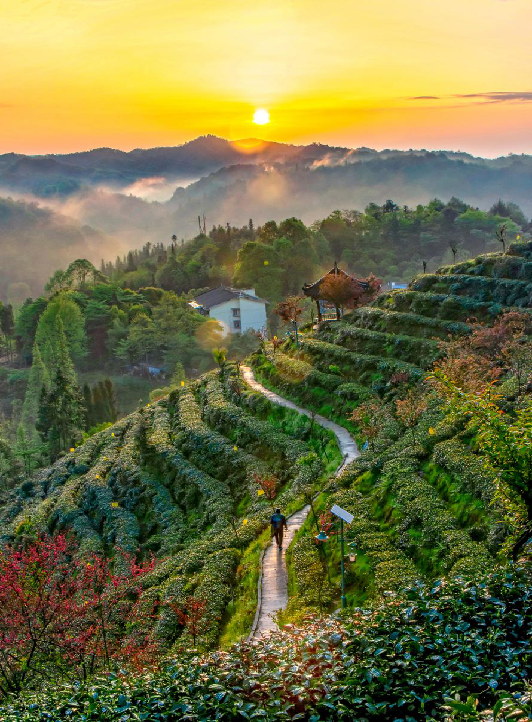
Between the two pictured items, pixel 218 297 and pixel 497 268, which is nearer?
pixel 497 268

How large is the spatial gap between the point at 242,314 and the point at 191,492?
180ft

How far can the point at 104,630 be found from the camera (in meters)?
15.8

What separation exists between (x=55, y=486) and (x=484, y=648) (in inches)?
1390

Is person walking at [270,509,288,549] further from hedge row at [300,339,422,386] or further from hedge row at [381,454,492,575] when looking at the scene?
hedge row at [300,339,422,386]

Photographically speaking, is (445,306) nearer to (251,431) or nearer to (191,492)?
(251,431)

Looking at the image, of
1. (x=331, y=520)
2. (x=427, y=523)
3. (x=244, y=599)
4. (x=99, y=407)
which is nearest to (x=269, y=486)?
(x=331, y=520)

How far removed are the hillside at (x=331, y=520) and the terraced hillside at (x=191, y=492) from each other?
0.11 m

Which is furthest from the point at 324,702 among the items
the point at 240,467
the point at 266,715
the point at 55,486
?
the point at 55,486

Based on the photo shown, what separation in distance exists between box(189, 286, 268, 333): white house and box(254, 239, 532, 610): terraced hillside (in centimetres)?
3729

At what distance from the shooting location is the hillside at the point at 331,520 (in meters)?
8.70

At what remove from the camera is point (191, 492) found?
2972 cm

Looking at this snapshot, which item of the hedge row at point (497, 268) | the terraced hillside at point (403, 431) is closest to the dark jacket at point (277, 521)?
the terraced hillside at point (403, 431)

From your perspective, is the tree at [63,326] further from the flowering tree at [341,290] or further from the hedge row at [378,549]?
the hedge row at [378,549]

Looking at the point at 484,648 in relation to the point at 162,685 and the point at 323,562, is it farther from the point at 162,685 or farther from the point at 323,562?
the point at 323,562
